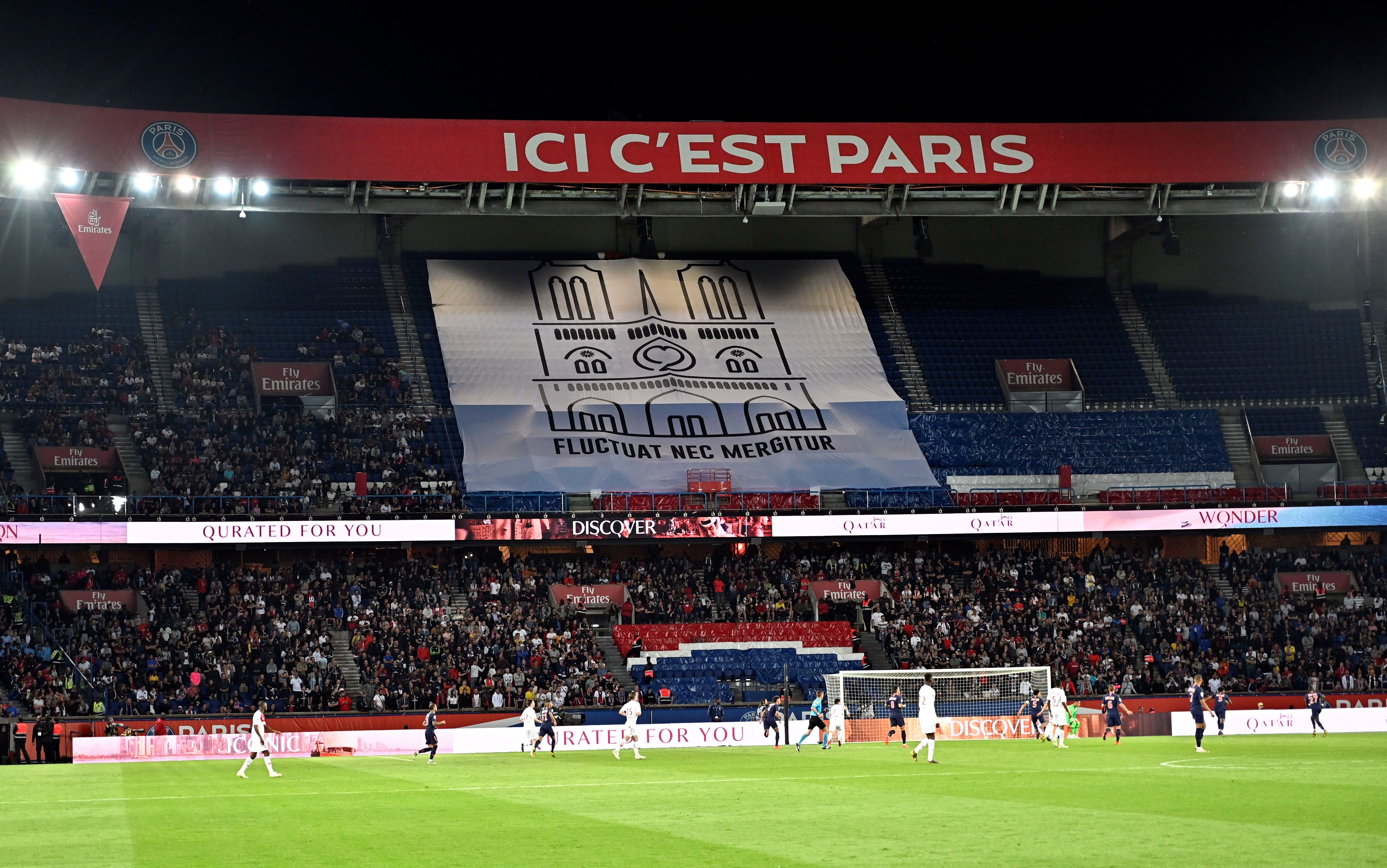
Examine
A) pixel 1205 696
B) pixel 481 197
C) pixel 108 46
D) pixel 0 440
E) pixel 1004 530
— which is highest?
pixel 108 46

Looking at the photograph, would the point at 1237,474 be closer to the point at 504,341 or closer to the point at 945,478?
the point at 945,478

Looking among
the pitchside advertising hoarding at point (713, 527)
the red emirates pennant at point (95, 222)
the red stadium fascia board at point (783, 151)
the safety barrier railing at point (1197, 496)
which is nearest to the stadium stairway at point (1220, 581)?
the pitchside advertising hoarding at point (713, 527)

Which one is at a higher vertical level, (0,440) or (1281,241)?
(1281,241)

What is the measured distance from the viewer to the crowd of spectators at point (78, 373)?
2072 inches

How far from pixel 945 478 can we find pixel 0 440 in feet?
112

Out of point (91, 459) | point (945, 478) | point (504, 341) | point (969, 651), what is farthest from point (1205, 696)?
point (91, 459)

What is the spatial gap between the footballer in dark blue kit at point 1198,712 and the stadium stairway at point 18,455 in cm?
3729

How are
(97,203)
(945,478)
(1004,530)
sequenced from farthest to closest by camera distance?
(945,478), (1004,530), (97,203)

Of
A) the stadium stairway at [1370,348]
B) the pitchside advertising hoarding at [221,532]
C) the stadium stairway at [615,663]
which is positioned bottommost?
the stadium stairway at [615,663]

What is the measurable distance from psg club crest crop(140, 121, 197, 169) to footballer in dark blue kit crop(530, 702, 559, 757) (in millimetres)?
24128

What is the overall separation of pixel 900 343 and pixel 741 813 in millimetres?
43715

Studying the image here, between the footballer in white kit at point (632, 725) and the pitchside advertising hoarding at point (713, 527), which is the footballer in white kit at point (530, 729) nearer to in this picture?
the footballer in white kit at point (632, 725)

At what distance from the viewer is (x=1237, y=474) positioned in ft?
192

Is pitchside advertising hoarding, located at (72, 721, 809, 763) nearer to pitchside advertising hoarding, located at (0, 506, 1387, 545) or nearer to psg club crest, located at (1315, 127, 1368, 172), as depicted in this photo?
pitchside advertising hoarding, located at (0, 506, 1387, 545)
